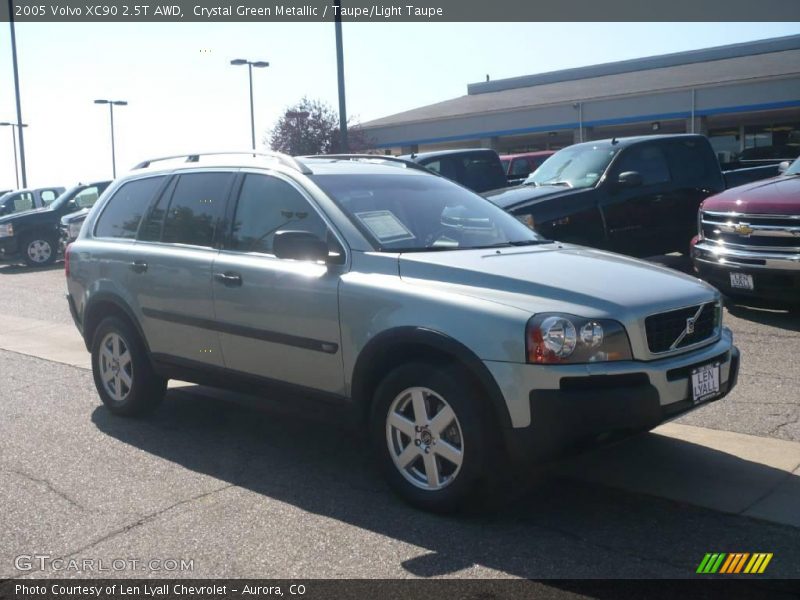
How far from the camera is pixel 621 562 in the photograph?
3.97 m

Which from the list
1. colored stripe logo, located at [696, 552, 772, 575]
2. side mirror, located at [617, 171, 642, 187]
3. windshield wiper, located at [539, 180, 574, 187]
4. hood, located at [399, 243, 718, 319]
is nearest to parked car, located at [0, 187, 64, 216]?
windshield wiper, located at [539, 180, 574, 187]

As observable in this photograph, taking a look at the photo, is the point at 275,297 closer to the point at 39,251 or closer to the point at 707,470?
the point at 707,470

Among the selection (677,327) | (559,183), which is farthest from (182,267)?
(559,183)

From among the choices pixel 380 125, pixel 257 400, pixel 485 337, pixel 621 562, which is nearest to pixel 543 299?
pixel 485 337

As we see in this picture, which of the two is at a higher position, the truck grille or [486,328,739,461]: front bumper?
the truck grille

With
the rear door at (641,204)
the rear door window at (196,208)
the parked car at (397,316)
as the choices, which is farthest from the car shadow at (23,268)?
the rear door window at (196,208)

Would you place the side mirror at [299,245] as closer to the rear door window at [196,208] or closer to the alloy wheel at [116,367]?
the rear door window at [196,208]

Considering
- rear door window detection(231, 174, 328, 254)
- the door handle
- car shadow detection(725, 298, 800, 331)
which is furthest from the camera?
car shadow detection(725, 298, 800, 331)

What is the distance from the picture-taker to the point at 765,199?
8.94 meters

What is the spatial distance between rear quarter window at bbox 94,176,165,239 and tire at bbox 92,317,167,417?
0.67m

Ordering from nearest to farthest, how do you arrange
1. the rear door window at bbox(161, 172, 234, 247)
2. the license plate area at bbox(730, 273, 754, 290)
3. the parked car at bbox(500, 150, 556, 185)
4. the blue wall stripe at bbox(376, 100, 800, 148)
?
the rear door window at bbox(161, 172, 234, 247)
the license plate area at bbox(730, 273, 754, 290)
the parked car at bbox(500, 150, 556, 185)
the blue wall stripe at bbox(376, 100, 800, 148)

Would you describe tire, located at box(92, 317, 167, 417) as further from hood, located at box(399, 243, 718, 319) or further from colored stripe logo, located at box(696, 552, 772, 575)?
colored stripe logo, located at box(696, 552, 772, 575)

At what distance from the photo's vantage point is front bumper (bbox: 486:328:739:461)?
13.6 ft

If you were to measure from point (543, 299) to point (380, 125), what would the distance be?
40734 mm
